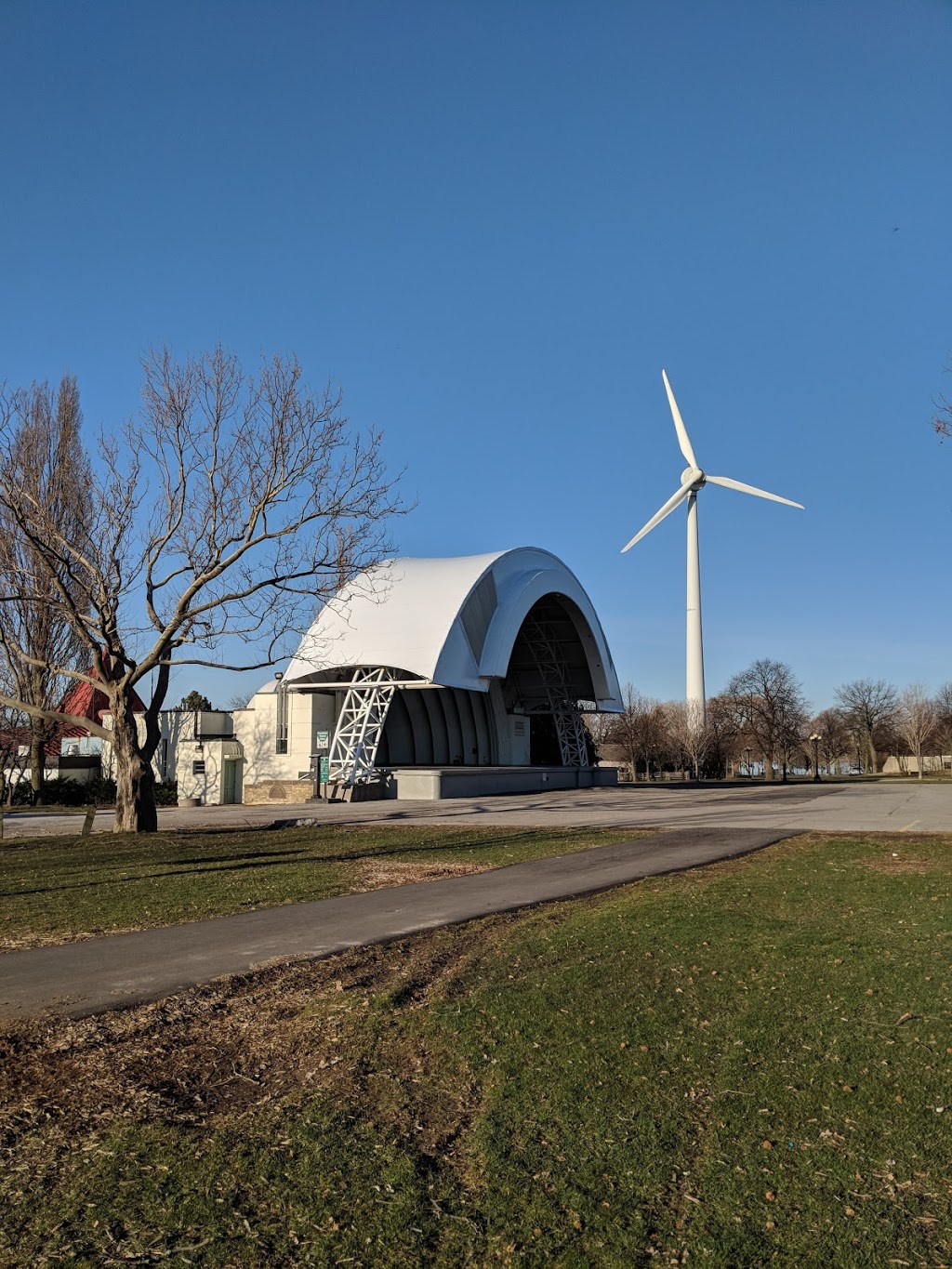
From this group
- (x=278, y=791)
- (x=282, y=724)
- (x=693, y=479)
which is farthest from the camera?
(x=693, y=479)

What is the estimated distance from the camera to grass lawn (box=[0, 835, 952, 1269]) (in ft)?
12.7

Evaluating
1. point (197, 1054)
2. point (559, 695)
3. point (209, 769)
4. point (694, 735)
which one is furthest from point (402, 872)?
point (694, 735)

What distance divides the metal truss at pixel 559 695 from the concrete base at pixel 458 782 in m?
8.64

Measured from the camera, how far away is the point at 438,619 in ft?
136

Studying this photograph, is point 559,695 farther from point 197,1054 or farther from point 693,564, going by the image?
point 197,1054

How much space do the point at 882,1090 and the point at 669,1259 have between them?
2224 millimetres

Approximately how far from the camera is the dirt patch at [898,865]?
14.8 m

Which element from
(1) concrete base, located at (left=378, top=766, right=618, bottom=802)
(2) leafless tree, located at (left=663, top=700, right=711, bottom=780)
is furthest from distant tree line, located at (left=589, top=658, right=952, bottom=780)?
(1) concrete base, located at (left=378, top=766, right=618, bottom=802)

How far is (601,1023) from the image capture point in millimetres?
6602

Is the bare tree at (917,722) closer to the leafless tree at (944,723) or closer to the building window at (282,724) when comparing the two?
the leafless tree at (944,723)

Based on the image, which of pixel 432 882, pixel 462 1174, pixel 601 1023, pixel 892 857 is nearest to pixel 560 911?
pixel 432 882

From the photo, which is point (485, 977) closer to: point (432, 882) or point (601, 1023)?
point (601, 1023)

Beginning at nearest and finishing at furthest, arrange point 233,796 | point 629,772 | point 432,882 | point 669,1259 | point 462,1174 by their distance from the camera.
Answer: point 669,1259, point 462,1174, point 432,882, point 233,796, point 629,772

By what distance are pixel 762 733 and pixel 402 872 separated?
75.0 meters
